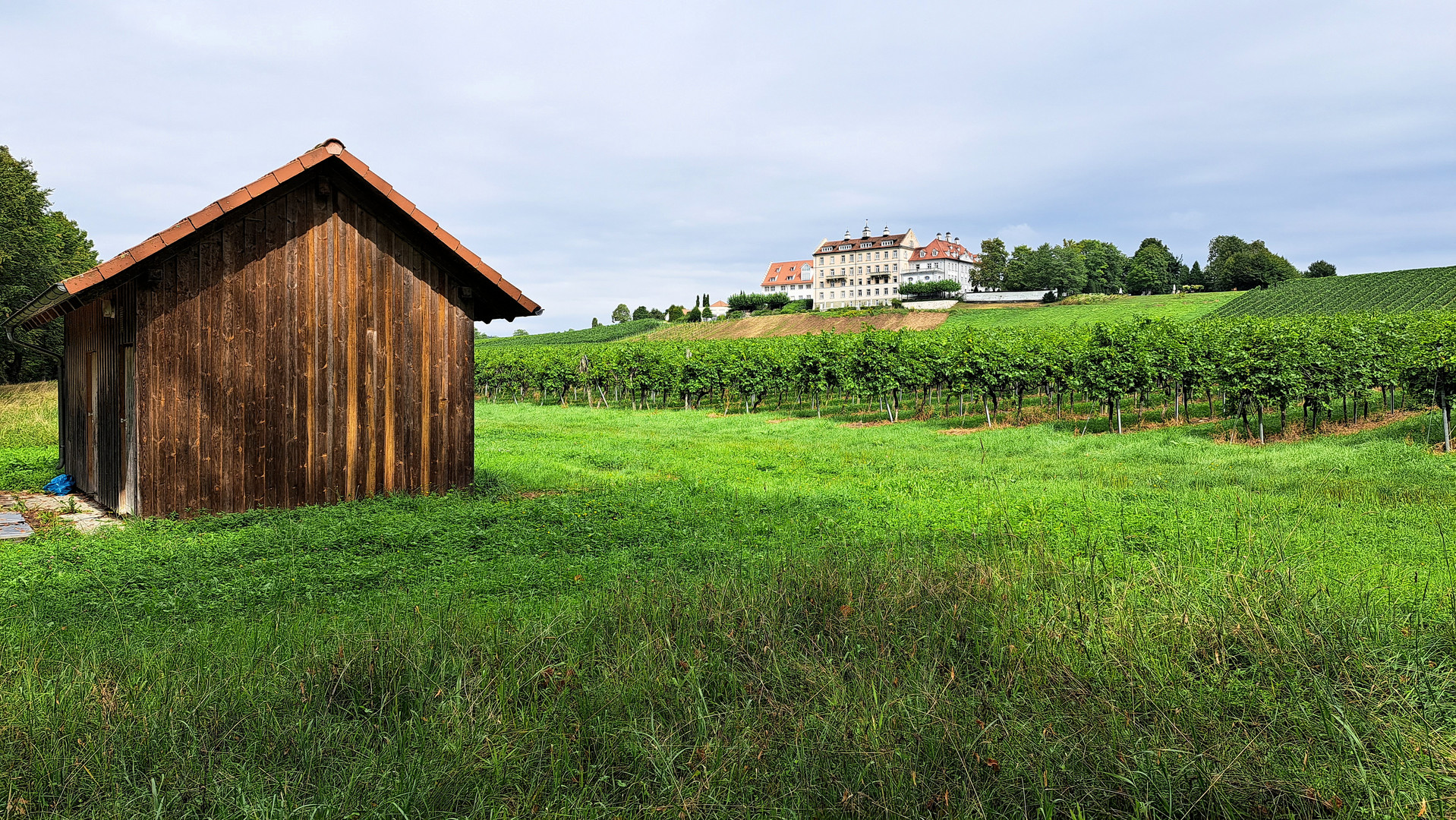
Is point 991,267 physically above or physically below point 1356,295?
above

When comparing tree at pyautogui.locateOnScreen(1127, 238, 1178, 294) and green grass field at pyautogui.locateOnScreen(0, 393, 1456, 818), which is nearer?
green grass field at pyautogui.locateOnScreen(0, 393, 1456, 818)

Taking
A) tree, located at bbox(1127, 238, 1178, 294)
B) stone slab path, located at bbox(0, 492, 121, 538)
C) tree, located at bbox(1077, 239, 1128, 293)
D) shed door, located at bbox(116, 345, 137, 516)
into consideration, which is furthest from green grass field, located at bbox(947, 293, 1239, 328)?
shed door, located at bbox(116, 345, 137, 516)

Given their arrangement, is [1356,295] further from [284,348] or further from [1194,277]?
[284,348]

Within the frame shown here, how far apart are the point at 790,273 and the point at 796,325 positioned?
6561 centimetres

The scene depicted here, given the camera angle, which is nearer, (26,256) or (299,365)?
(299,365)

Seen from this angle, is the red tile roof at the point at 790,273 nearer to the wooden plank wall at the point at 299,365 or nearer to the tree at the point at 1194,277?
the tree at the point at 1194,277

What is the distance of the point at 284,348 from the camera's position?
32.3ft

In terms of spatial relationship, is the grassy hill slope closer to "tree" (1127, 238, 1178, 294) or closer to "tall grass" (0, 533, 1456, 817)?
"tree" (1127, 238, 1178, 294)

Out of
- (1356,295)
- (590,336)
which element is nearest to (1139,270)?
(1356,295)

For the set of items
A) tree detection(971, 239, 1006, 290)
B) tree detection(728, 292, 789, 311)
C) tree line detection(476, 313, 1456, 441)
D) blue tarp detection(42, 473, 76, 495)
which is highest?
tree detection(971, 239, 1006, 290)

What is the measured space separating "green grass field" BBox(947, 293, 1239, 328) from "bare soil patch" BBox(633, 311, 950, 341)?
10.2 feet

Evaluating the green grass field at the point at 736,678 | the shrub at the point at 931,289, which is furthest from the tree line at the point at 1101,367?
the shrub at the point at 931,289

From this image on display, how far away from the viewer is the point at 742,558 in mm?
6781

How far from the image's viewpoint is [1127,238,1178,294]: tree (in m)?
103
